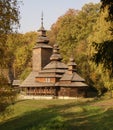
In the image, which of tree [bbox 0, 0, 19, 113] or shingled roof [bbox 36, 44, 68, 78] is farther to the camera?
shingled roof [bbox 36, 44, 68, 78]

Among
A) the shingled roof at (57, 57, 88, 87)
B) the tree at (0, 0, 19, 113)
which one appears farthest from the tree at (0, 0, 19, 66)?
the shingled roof at (57, 57, 88, 87)

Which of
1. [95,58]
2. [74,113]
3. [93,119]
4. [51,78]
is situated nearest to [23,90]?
[51,78]

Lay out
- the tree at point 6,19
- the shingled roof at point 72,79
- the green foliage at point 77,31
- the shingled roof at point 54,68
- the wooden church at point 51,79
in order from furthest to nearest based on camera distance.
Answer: the green foliage at point 77,31 < the shingled roof at point 54,68 < the wooden church at point 51,79 < the shingled roof at point 72,79 < the tree at point 6,19

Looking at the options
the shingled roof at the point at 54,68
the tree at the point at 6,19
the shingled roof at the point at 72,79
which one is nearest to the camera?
the tree at the point at 6,19

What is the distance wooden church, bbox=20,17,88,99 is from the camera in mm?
57594

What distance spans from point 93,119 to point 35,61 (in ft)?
117

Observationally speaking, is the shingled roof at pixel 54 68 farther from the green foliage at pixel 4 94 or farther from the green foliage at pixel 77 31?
the green foliage at pixel 4 94

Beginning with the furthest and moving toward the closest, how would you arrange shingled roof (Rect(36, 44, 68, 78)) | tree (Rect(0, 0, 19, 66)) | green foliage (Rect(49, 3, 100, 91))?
green foliage (Rect(49, 3, 100, 91)) → shingled roof (Rect(36, 44, 68, 78)) → tree (Rect(0, 0, 19, 66))

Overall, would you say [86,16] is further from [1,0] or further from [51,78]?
[1,0]

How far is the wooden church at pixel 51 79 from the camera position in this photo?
5759 cm

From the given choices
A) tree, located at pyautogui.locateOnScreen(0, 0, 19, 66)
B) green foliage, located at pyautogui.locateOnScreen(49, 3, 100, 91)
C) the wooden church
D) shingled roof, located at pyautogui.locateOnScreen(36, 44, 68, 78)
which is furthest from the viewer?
green foliage, located at pyautogui.locateOnScreen(49, 3, 100, 91)

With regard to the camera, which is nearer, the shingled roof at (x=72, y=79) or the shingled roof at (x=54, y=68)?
the shingled roof at (x=72, y=79)

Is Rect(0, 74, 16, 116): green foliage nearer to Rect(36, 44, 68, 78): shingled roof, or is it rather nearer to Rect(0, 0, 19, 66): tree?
Rect(0, 0, 19, 66): tree

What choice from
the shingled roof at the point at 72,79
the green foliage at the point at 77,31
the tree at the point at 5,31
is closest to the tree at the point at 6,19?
the tree at the point at 5,31
